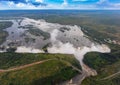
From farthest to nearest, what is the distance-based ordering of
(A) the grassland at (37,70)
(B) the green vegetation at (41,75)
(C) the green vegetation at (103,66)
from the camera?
(C) the green vegetation at (103,66) < (A) the grassland at (37,70) < (B) the green vegetation at (41,75)

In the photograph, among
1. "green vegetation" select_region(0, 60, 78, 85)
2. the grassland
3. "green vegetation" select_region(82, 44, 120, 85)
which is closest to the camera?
"green vegetation" select_region(0, 60, 78, 85)

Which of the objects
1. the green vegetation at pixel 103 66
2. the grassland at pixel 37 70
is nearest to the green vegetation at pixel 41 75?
the grassland at pixel 37 70

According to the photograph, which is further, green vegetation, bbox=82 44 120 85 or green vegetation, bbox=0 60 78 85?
green vegetation, bbox=82 44 120 85

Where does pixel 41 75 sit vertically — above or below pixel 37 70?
below

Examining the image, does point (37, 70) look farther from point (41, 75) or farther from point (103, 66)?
point (103, 66)

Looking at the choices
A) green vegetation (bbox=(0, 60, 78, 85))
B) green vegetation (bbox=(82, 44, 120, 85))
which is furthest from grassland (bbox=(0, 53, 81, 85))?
green vegetation (bbox=(82, 44, 120, 85))

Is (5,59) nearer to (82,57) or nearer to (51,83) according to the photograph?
(51,83)

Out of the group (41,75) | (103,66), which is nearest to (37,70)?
(41,75)

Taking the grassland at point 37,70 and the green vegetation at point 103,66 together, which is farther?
the green vegetation at point 103,66

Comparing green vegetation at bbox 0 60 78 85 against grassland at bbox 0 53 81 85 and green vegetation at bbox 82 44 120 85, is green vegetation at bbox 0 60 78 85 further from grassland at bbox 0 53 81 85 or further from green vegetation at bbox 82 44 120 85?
green vegetation at bbox 82 44 120 85

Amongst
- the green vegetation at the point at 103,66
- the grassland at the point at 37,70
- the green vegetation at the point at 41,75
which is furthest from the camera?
the green vegetation at the point at 103,66

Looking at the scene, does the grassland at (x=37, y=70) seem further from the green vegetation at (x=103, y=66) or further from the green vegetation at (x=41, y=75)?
the green vegetation at (x=103, y=66)

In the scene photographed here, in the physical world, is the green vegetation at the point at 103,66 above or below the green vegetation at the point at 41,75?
below

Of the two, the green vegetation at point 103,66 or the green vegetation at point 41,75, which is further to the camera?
the green vegetation at point 103,66
